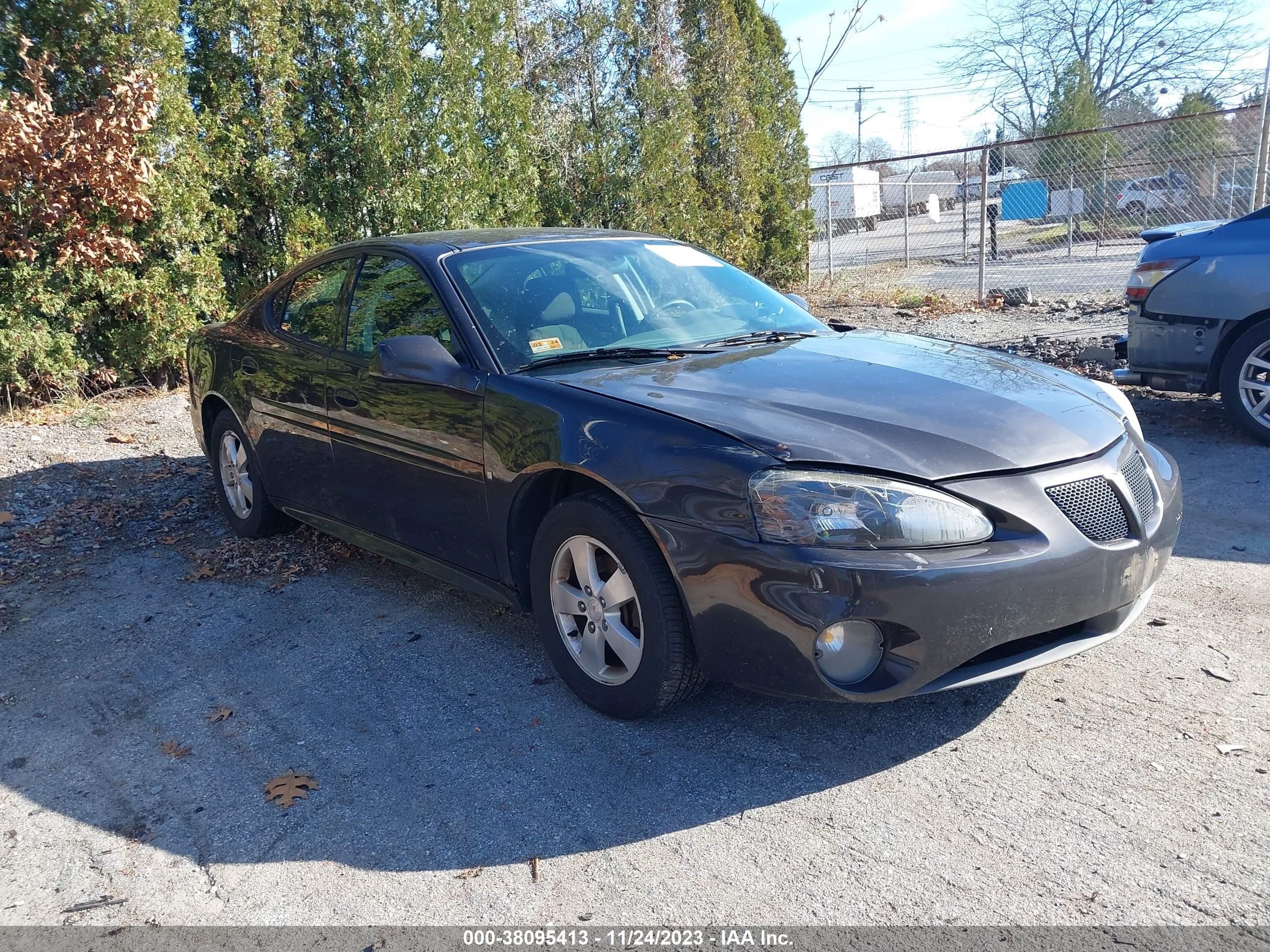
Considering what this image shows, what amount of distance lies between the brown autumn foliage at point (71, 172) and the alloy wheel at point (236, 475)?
3006 millimetres

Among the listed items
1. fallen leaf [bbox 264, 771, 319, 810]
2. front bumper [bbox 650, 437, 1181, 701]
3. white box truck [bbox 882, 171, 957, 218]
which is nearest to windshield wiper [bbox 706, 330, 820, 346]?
front bumper [bbox 650, 437, 1181, 701]

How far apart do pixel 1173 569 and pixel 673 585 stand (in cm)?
267

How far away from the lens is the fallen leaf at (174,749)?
11.7ft

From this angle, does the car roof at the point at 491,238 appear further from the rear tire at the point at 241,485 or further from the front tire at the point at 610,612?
the front tire at the point at 610,612

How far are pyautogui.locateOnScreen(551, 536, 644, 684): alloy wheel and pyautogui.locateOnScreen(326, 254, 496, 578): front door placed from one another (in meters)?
0.41

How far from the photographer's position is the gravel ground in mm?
2641

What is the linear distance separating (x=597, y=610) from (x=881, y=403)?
1.15 metres

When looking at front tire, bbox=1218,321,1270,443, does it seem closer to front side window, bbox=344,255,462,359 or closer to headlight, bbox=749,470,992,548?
headlight, bbox=749,470,992,548

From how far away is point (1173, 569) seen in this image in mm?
4602

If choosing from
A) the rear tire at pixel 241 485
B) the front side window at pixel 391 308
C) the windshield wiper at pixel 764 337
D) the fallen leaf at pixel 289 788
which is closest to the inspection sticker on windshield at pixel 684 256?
the windshield wiper at pixel 764 337

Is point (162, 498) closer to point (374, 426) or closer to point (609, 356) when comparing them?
point (374, 426)

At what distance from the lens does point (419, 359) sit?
3.88m

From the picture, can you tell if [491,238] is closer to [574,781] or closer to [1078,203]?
[574,781]

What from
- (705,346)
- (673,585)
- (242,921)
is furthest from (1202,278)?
(242,921)
